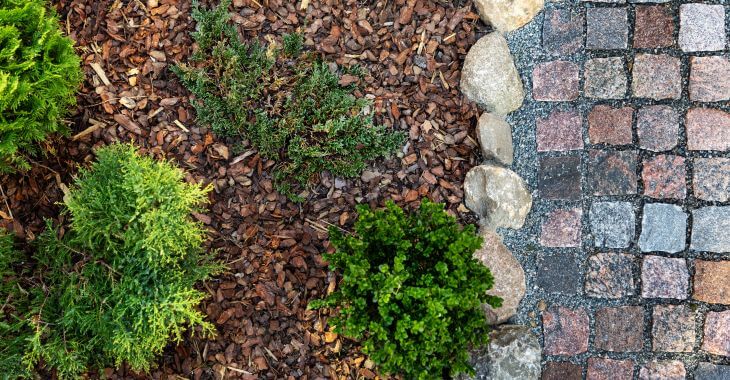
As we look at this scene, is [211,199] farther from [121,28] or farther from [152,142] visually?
[121,28]

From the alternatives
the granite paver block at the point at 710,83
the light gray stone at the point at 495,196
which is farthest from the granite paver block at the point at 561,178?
the granite paver block at the point at 710,83

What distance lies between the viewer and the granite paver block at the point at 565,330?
3916 mm

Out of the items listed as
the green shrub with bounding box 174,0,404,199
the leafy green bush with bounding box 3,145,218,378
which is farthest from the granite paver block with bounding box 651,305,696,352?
the leafy green bush with bounding box 3,145,218,378

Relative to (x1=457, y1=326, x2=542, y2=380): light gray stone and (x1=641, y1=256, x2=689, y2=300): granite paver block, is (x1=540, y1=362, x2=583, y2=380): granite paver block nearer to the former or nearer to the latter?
(x1=457, y1=326, x2=542, y2=380): light gray stone

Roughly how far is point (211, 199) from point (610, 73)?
2468 mm

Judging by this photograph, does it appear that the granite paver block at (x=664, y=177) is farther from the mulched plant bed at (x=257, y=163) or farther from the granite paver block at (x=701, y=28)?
the mulched plant bed at (x=257, y=163)

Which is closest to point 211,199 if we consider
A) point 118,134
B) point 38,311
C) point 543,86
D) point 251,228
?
point 251,228

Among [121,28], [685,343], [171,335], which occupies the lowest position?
[171,335]

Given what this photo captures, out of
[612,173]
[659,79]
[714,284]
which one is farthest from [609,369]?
[659,79]

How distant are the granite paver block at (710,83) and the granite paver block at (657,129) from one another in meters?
0.18

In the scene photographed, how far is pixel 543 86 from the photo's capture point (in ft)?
13.2

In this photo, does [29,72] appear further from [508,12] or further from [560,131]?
[560,131]

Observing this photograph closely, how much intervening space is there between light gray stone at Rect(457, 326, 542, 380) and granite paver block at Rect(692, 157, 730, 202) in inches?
53.7

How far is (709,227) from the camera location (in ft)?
13.0
